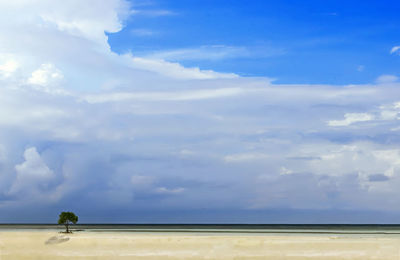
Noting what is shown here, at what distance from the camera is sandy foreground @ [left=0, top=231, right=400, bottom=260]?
2239 inches

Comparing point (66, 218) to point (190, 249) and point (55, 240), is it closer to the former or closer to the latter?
point (55, 240)

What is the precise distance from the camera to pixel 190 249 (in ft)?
203

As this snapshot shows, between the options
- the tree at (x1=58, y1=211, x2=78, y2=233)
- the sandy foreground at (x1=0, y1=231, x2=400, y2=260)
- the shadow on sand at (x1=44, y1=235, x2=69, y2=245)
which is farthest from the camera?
the tree at (x1=58, y1=211, x2=78, y2=233)

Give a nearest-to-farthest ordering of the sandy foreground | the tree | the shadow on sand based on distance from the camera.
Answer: the sandy foreground
the shadow on sand
the tree

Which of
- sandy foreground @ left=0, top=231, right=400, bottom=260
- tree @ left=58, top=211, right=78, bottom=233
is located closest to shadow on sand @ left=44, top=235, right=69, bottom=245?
sandy foreground @ left=0, top=231, right=400, bottom=260

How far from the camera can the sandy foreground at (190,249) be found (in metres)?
56.9

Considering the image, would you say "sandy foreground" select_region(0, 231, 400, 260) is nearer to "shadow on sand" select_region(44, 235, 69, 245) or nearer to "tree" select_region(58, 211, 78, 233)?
"shadow on sand" select_region(44, 235, 69, 245)

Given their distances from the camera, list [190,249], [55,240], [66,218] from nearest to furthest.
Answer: [190,249], [55,240], [66,218]

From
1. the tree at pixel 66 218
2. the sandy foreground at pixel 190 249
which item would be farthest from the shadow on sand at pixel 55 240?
the tree at pixel 66 218

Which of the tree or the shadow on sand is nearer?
the shadow on sand

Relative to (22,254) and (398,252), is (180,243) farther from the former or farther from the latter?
(398,252)

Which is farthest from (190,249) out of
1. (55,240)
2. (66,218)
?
(66,218)

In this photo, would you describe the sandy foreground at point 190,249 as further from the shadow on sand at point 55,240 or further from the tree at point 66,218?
the tree at point 66,218

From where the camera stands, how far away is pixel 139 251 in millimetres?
61375
